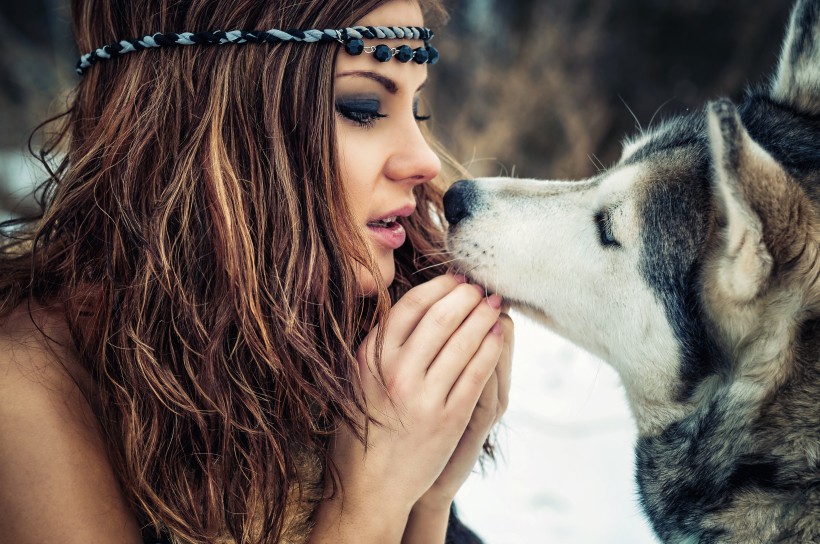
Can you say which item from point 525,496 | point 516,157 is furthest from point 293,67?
point 516,157

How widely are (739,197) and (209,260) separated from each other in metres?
1.10

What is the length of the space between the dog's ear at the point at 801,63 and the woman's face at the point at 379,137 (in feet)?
2.96

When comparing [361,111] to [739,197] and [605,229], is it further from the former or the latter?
[739,197]

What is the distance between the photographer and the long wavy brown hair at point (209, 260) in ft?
4.44

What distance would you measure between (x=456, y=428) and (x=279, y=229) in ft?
1.96

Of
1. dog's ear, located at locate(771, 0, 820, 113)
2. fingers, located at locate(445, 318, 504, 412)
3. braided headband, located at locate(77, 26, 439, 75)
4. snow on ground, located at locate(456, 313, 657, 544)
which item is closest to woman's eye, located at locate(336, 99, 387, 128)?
braided headband, located at locate(77, 26, 439, 75)

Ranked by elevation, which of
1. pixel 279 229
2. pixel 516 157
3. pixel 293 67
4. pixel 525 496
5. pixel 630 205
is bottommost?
pixel 525 496

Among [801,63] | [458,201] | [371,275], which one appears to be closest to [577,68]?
[801,63]

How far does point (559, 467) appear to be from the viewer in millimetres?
3611

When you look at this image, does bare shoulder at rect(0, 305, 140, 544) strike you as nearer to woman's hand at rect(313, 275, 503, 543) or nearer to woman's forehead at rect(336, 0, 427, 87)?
woman's hand at rect(313, 275, 503, 543)

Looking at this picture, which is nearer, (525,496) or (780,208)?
(780,208)

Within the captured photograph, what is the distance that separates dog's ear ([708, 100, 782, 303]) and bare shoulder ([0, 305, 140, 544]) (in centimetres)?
132

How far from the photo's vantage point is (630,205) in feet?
5.08

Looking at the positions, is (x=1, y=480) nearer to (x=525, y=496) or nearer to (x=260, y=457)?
(x=260, y=457)
